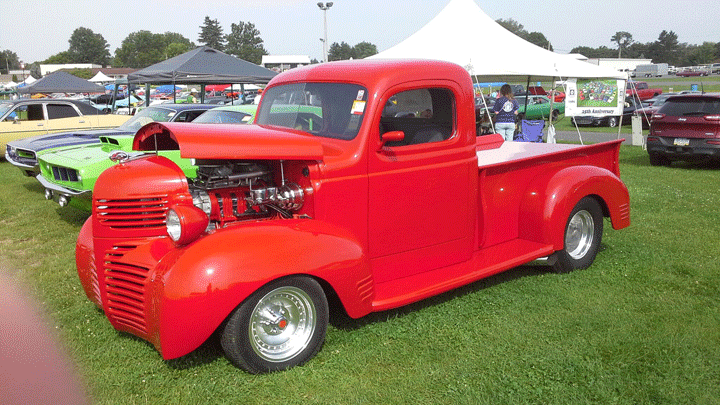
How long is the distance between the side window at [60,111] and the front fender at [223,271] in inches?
513

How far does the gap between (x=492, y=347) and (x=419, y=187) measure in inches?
49.3

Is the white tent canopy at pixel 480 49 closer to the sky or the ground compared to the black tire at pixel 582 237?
closer to the sky

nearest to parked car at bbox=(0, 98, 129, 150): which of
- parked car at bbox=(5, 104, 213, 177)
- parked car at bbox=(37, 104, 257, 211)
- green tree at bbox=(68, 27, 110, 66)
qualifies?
parked car at bbox=(5, 104, 213, 177)

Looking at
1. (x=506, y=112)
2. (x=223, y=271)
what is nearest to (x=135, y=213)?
(x=223, y=271)

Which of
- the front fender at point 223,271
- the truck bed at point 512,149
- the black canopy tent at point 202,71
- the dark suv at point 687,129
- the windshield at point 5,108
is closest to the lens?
the front fender at point 223,271

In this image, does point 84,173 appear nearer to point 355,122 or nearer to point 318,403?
point 355,122

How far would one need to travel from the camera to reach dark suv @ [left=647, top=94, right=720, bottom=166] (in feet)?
39.2

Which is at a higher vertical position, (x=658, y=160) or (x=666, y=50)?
(x=666, y=50)

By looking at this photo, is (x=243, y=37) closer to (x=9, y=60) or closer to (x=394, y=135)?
(x=9, y=60)

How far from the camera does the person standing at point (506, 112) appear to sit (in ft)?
41.4

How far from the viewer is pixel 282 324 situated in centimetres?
368

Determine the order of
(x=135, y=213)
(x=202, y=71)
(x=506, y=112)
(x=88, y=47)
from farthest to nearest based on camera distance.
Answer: (x=88, y=47), (x=202, y=71), (x=506, y=112), (x=135, y=213)

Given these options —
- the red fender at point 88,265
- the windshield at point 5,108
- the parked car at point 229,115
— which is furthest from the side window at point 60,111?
the red fender at point 88,265

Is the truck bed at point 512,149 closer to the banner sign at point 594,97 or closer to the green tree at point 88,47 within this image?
the banner sign at point 594,97
